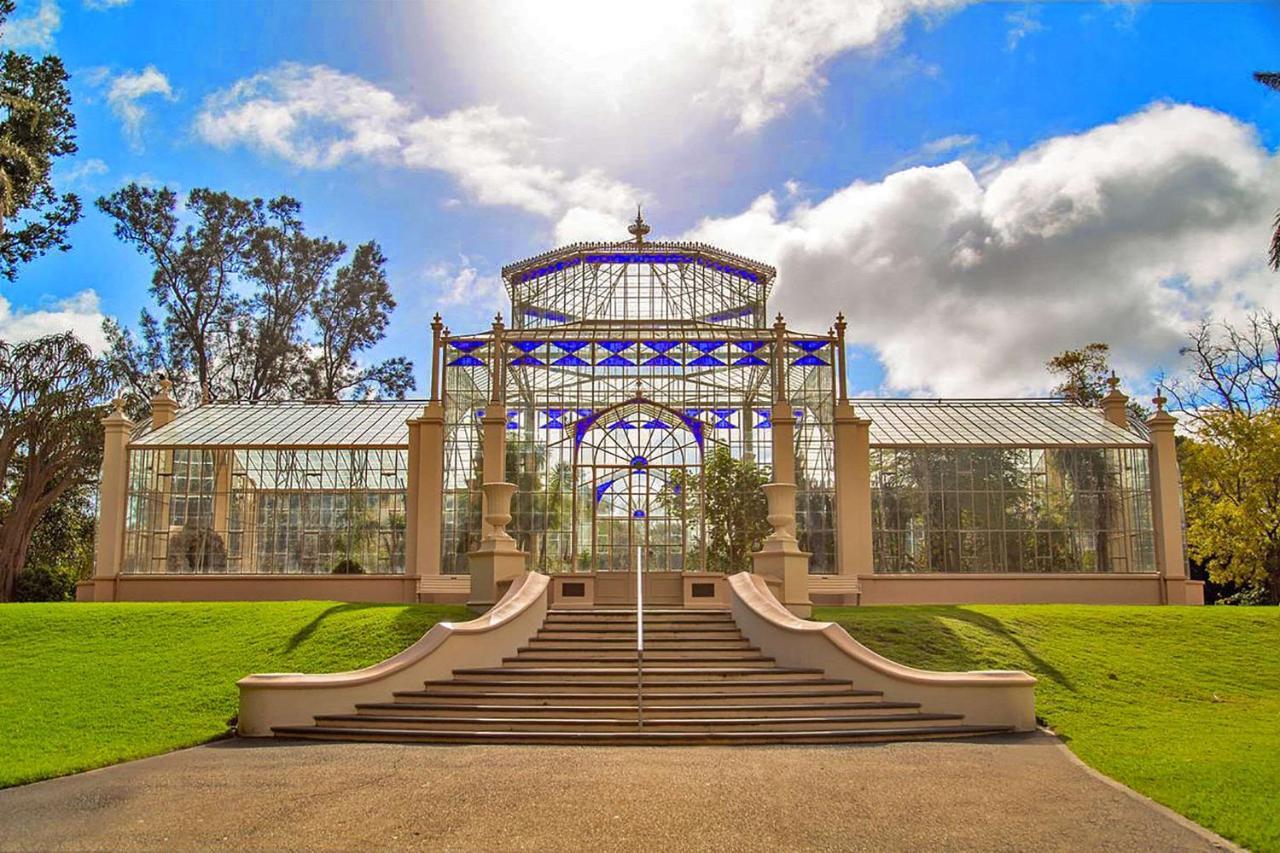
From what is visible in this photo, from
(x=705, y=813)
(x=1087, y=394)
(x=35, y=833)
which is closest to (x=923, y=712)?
(x=705, y=813)

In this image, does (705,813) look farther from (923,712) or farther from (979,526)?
(979,526)

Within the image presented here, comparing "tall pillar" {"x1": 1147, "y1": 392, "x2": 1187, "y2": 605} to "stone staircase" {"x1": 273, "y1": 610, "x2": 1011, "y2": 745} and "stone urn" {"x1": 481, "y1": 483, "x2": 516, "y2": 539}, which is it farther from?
"stone urn" {"x1": 481, "y1": 483, "x2": 516, "y2": 539}

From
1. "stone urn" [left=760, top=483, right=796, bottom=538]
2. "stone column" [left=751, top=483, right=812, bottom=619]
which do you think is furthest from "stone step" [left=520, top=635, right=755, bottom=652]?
"stone urn" [left=760, top=483, right=796, bottom=538]

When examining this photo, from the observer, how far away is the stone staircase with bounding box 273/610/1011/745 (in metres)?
12.7

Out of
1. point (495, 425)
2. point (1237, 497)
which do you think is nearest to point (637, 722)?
point (495, 425)

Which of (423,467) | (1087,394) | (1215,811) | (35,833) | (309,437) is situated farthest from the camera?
(1087,394)

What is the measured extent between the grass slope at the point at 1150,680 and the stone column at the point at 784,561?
677 millimetres

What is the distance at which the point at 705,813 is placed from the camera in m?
8.97

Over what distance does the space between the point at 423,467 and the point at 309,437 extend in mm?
4802

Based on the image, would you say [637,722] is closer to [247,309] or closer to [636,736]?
[636,736]

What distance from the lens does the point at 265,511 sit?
91.5ft

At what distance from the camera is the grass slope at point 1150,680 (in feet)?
32.5

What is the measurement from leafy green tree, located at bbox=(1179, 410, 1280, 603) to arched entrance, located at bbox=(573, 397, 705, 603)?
16685 millimetres

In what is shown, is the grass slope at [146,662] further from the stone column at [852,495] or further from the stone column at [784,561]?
the stone column at [852,495]
